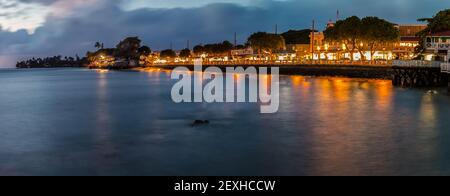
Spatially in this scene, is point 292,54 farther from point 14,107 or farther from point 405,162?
point 405,162

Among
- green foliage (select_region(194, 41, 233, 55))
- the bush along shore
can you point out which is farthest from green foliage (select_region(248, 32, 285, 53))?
green foliage (select_region(194, 41, 233, 55))

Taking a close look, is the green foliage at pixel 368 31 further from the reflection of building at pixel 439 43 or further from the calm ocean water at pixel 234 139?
the calm ocean water at pixel 234 139

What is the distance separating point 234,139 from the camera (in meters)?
26.7

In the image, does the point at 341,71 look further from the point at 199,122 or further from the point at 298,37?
the point at 298,37

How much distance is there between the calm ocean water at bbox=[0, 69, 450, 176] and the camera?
66.8 ft

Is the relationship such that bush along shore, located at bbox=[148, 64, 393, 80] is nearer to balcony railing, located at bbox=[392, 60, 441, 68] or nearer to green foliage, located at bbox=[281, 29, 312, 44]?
balcony railing, located at bbox=[392, 60, 441, 68]

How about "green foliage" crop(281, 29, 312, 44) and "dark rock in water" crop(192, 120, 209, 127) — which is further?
"green foliage" crop(281, 29, 312, 44)

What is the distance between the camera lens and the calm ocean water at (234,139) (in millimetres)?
20375

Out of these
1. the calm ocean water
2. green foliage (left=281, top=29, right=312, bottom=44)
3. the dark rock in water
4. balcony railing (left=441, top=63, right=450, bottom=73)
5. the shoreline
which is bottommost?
the calm ocean water

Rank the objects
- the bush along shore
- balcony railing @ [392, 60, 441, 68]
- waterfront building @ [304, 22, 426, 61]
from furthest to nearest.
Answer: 1. waterfront building @ [304, 22, 426, 61]
2. the bush along shore
3. balcony railing @ [392, 60, 441, 68]

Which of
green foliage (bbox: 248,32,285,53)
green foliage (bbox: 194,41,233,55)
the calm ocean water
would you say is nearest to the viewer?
the calm ocean water

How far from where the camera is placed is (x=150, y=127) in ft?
105

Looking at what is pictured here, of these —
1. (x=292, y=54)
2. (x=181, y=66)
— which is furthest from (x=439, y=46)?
(x=181, y=66)

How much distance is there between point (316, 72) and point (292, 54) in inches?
1800
